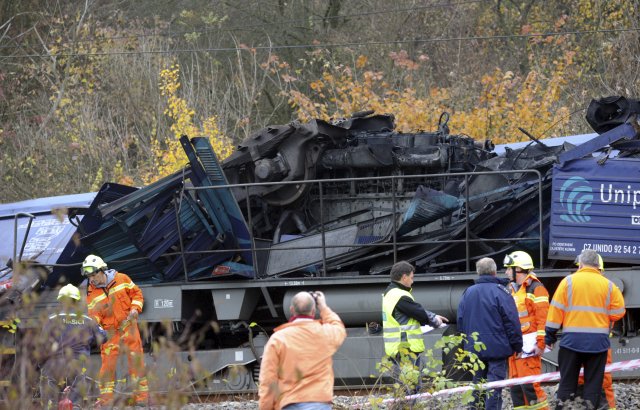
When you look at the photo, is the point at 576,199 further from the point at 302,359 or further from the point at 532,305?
the point at 302,359

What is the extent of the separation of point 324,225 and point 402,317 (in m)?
3.81

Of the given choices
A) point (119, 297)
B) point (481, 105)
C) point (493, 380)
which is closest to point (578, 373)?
point (493, 380)

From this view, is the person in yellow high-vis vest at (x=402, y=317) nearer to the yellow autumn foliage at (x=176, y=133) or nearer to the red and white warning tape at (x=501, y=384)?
the red and white warning tape at (x=501, y=384)

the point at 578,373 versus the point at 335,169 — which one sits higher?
the point at 335,169

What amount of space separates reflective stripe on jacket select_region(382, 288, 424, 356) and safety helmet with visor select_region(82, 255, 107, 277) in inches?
151

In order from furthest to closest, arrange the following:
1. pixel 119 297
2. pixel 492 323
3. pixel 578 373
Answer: pixel 119 297 < pixel 492 323 < pixel 578 373

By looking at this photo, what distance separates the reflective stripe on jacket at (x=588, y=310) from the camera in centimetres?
882

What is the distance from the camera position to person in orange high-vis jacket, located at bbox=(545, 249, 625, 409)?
8828 mm

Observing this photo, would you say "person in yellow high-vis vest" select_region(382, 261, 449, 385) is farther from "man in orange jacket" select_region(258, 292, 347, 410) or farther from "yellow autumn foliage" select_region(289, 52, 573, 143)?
"yellow autumn foliage" select_region(289, 52, 573, 143)

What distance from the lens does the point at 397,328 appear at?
360 inches

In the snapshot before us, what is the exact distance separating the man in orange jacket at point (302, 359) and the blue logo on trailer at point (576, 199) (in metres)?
5.08

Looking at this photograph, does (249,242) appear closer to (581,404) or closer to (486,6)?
(581,404)

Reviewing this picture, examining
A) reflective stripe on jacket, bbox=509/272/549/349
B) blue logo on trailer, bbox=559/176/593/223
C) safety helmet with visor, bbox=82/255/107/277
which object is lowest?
reflective stripe on jacket, bbox=509/272/549/349

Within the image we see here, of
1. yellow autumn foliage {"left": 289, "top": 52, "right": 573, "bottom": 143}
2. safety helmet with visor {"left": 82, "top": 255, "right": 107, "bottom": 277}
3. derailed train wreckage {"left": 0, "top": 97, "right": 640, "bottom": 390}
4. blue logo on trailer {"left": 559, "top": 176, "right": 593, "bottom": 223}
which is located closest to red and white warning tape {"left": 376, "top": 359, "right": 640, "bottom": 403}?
derailed train wreckage {"left": 0, "top": 97, "right": 640, "bottom": 390}
